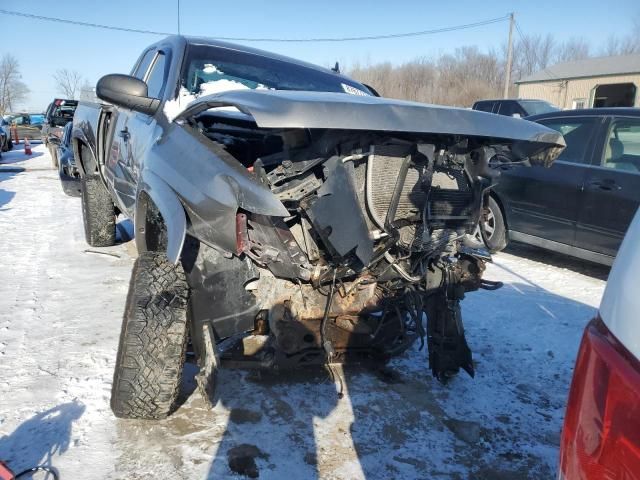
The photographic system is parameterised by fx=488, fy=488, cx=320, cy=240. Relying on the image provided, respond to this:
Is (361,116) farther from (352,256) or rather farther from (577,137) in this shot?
(577,137)

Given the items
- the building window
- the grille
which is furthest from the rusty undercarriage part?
the building window

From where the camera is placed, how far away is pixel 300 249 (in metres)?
2.35

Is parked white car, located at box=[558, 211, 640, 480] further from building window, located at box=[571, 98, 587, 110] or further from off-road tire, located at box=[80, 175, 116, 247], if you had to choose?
building window, located at box=[571, 98, 587, 110]

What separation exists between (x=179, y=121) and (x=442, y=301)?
178 cm

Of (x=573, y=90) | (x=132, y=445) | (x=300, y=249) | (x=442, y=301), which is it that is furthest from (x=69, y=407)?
(x=573, y=90)

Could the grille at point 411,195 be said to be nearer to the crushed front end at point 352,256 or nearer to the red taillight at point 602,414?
the crushed front end at point 352,256

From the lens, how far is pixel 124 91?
2.80m

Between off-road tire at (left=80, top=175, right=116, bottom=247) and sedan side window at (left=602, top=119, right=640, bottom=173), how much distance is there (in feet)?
17.3

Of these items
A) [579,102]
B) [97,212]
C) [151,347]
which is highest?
[579,102]

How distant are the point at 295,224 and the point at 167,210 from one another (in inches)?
24.2

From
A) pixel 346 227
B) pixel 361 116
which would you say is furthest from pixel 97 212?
pixel 361 116

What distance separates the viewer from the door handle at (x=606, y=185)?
15.5ft

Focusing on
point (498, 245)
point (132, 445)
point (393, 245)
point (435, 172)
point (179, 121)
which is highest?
point (179, 121)

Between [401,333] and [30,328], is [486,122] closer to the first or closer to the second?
[401,333]
